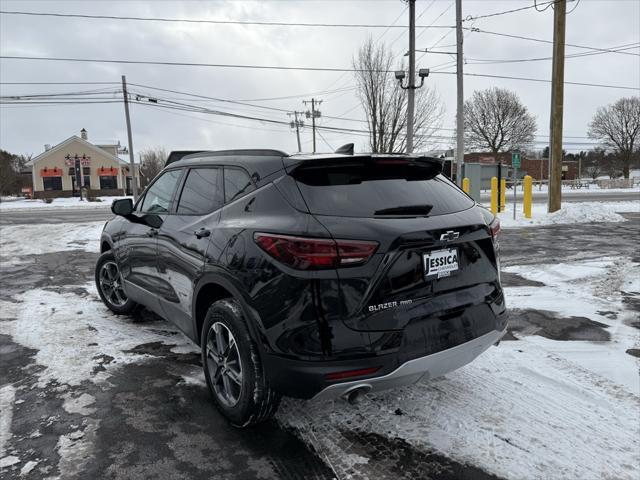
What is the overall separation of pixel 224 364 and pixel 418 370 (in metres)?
1.25

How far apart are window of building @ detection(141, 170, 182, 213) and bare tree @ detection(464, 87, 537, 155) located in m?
57.2

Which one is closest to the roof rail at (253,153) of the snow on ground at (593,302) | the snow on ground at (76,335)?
the snow on ground at (76,335)

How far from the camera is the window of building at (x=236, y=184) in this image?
302 centimetres

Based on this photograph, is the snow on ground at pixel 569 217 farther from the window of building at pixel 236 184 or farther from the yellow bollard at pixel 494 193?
the window of building at pixel 236 184

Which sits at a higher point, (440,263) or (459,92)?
(459,92)

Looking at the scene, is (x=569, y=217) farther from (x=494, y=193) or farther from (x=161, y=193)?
(x=161, y=193)

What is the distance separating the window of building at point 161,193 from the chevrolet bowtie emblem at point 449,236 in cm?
238

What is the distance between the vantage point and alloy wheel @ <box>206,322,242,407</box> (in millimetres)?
2935

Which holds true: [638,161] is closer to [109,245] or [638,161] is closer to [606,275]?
[606,275]

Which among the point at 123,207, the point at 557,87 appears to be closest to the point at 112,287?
the point at 123,207

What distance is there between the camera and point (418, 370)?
8.41 feet

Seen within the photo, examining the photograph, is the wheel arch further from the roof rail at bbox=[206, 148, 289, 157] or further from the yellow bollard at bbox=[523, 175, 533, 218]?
the yellow bollard at bbox=[523, 175, 533, 218]

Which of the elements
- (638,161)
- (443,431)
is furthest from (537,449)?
(638,161)

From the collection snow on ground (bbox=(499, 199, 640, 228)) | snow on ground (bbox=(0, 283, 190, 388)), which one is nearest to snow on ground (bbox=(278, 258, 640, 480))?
snow on ground (bbox=(0, 283, 190, 388))
